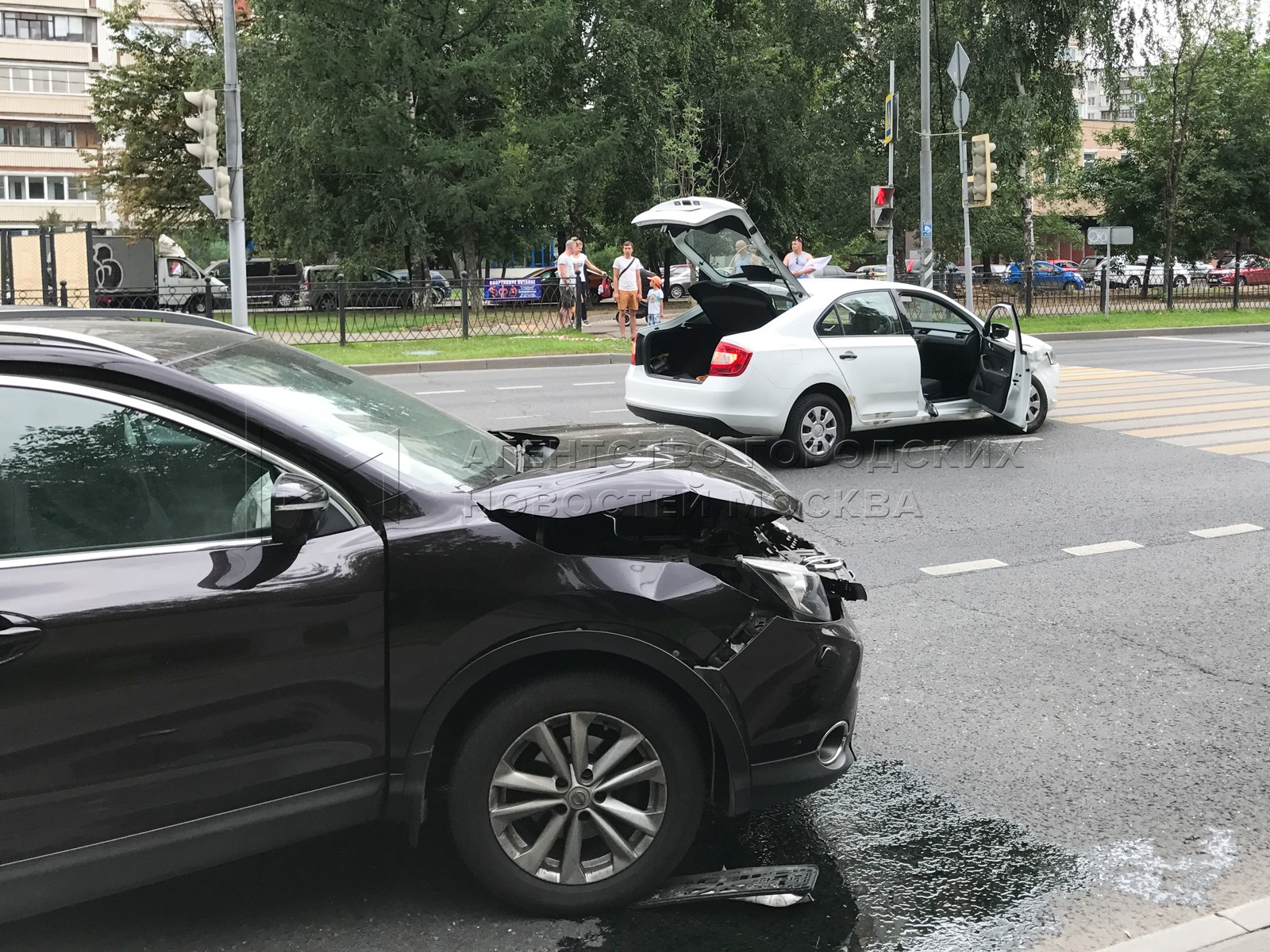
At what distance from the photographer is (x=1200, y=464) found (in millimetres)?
10266

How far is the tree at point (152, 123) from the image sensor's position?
48.7 m

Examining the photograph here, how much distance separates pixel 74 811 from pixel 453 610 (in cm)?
98

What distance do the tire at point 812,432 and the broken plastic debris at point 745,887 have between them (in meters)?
6.91

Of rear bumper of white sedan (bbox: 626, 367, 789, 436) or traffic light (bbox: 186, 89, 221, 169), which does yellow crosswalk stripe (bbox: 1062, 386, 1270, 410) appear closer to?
rear bumper of white sedan (bbox: 626, 367, 789, 436)

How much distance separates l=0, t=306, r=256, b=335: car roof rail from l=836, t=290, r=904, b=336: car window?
7288 millimetres

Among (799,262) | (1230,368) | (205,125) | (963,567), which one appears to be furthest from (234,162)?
(1230,368)

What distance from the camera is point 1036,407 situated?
39.7 ft

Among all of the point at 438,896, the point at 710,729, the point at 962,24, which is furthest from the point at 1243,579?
the point at 962,24

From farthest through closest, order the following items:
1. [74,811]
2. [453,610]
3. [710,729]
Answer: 1. [710,729]
2. [453,610]
3. [74,811]

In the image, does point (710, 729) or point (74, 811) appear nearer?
point (74, 811)

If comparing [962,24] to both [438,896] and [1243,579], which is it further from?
[438,896]

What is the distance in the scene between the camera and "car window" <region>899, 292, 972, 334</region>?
11516 mm

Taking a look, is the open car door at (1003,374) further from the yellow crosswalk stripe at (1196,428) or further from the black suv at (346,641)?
the black suv at (346,641)

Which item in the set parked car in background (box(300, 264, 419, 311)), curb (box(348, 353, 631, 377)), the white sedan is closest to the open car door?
the white sedan
